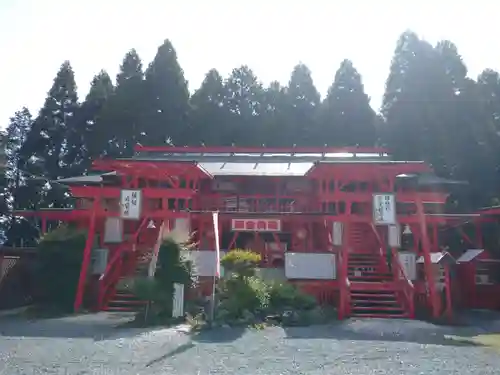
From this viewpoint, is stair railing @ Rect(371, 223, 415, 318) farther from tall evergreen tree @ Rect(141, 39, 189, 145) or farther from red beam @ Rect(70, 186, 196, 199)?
tall evergreen tree @ Rect(141, 39, 189, 145)

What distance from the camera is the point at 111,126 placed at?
105 feet

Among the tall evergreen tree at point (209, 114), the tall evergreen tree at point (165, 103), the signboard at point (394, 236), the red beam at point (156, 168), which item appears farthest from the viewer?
the tall evergreen tree at point (209, 114)

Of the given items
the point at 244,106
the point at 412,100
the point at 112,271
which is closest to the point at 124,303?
the point at 112,271

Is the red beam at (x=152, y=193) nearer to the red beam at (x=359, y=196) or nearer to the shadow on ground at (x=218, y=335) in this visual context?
the red beam at (x=359, y=196)

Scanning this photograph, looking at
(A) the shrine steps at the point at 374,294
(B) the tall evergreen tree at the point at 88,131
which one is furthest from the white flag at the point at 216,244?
(B) the tall evergreen tree at the point at 88,131

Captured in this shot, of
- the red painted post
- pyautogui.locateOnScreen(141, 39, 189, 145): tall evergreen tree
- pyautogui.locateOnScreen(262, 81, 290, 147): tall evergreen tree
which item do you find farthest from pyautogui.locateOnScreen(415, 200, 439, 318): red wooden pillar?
pyautogui.locateOnScreen(141, 39, 189, 145): tall evergreen tree

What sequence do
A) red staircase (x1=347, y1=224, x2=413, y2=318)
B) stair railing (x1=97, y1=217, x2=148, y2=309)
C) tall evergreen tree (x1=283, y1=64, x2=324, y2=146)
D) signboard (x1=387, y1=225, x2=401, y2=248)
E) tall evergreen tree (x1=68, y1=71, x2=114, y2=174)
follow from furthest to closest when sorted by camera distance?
1. tall evergreen tree (x1=68, y1=71, x2=114, y2=174)
2. tall evergreen tree (x1=283, y1=64, x2=324, y2=146)
3. signboard (x1=387, y1=225, x2=401, y2=248)
4. stair railing (x1=97, y1=217, x2=148, y2=309)
5. red staircase (x1=347, y1=224, x2=413, y2=318)

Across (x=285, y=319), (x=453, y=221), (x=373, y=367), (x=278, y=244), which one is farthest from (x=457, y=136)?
(x=373, y=367)

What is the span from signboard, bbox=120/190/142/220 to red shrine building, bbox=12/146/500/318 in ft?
0.09

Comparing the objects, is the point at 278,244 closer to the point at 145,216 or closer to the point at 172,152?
the point at 145,216

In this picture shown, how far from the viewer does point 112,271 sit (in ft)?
55.6

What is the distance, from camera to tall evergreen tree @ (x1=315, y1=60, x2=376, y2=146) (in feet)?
101

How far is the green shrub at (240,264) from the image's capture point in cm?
1318

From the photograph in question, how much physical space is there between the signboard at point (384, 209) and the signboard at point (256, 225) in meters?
3.25
